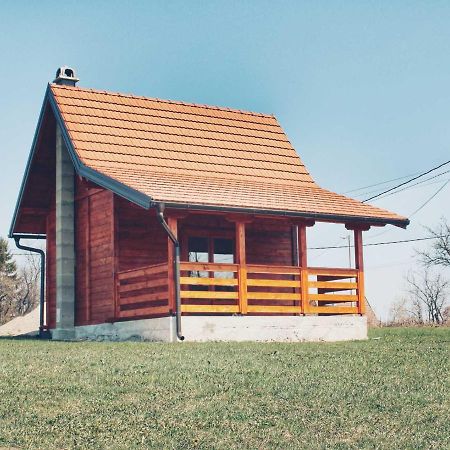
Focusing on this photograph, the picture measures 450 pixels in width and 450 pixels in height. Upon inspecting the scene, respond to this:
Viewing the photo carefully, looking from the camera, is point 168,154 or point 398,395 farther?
point 168,154

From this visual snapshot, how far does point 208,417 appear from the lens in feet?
33.2

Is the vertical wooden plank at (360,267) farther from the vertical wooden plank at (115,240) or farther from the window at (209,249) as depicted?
the vertical wooden plank at (115,240)

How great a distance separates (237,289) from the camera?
2070 centimetres

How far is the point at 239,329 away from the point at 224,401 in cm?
885

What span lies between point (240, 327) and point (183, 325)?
1.55 metres

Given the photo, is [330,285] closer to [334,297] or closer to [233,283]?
[334,297]

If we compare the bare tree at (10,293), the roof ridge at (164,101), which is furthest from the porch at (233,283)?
the bare tree at (10,293)

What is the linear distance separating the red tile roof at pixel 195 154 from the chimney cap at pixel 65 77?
3.72 ft

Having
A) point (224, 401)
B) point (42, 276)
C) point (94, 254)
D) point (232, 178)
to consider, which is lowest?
point (224, 401)

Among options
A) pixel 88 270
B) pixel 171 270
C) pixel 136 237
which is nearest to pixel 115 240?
pixel 136 237

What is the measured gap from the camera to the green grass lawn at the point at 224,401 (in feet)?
31.1

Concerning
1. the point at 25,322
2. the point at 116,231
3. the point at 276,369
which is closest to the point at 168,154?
the point at 116,231

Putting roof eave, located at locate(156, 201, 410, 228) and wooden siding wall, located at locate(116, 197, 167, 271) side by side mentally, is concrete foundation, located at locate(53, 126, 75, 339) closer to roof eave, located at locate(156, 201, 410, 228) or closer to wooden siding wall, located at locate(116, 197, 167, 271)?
wooden siding wall, located at locate(116, 197, 167, 271)

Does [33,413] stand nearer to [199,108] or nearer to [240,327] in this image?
[240,327]
